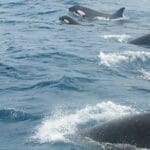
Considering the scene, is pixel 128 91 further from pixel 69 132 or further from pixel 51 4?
pixel 51 4

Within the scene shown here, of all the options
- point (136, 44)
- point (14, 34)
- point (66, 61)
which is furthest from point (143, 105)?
point (14, 34)

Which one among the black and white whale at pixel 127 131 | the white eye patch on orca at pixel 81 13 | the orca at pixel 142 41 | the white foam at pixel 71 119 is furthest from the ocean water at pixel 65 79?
the white eye patch on orca at pixel 81 13

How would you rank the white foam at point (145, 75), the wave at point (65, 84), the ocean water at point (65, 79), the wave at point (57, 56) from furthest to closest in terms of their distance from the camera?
the wave at point (57, 56)
the white foam at point (145, 75)
the wave at point (65, 84)
the ocean water at point (65, 79)

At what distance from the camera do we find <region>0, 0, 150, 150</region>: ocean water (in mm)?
15305

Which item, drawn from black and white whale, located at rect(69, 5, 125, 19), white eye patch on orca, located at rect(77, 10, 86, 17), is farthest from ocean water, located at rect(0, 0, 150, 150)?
white eye patch on orca, located at rect(77, 10, 86, 17)

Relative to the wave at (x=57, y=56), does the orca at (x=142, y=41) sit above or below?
below

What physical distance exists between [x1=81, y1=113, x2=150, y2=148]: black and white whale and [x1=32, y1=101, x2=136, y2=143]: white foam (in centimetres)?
115

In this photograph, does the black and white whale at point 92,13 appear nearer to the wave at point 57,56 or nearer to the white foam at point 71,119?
the wave at point 57,56

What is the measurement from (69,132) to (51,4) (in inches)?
1119

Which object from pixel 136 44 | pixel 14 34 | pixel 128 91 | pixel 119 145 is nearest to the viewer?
pixel 119 145

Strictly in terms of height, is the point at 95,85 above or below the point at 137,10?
above

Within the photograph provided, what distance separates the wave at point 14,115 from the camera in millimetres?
16438

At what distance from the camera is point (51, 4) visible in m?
42.5

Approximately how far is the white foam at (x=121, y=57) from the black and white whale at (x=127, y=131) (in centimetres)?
913
